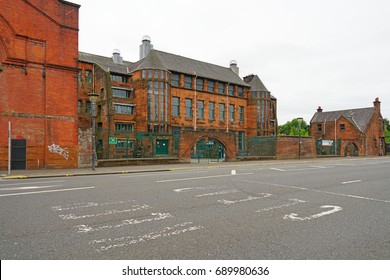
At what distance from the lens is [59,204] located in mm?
6477

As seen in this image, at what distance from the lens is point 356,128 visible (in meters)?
49.3

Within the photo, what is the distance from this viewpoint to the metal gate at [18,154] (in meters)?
16.2

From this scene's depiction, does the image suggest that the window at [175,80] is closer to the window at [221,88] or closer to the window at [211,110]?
the window at [211,110]

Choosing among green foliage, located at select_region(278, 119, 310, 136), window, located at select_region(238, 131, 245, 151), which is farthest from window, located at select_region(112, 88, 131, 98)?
green foliage, located at select_region(278, 119, 310, 136)

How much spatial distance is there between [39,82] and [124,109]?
58.1 ft

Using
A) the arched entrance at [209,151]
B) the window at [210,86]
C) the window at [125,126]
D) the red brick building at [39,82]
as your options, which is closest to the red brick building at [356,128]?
the window at [210,86]

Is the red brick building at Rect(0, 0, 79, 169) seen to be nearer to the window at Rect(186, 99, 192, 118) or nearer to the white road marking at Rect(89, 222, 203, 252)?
the white road marking at Rect(89, 222, 203, 252)

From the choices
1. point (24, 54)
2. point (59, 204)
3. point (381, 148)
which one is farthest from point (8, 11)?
point (381, 148)

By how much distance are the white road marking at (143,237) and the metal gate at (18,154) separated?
15801mm

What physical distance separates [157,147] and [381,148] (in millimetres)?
48907

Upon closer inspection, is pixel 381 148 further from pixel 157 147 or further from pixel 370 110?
pixel 157 147

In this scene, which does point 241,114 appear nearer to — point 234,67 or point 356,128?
point 234,67

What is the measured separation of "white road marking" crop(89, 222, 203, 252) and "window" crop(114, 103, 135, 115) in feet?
105

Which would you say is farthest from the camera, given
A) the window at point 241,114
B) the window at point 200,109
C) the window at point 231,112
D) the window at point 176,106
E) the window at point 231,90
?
the window at point 241,114
